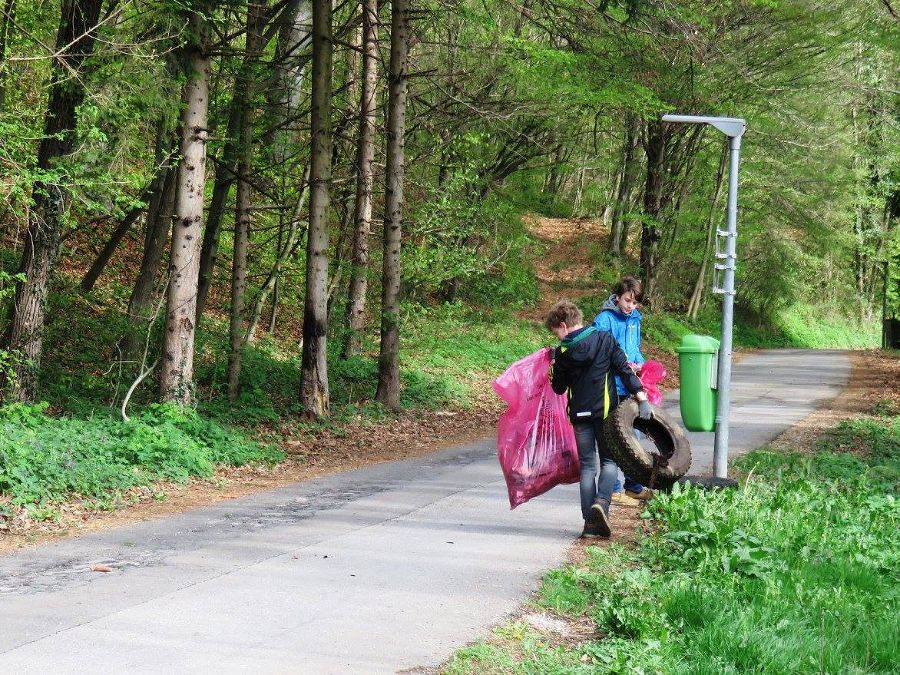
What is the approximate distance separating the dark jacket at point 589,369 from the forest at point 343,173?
16.3 ft

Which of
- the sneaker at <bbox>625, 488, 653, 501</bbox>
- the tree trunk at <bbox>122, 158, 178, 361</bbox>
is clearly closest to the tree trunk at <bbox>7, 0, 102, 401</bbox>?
the tree trunk at <bbox>122, 158, 178, 361</bbox>

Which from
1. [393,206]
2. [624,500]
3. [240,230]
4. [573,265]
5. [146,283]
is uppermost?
[573,265]

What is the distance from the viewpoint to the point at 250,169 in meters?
17.1

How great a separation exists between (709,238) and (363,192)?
67.2ft

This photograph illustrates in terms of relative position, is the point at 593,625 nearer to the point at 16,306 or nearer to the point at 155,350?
the point at 16,306

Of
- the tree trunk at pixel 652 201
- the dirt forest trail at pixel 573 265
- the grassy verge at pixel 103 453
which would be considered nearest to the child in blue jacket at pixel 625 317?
the grassy verge at pixel 103 453

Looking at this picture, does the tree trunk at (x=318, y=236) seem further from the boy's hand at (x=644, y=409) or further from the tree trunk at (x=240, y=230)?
the boy's hand at (x=644, y=409)

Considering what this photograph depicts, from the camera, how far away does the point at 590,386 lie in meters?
7.79

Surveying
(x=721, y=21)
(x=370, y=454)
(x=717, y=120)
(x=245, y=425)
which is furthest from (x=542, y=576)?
(x=721, y=21)

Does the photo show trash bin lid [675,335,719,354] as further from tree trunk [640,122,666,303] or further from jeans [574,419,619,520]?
tree trunk [640,122,666,303]

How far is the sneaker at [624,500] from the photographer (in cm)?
930

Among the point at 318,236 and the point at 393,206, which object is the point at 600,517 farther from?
the point at 393,206

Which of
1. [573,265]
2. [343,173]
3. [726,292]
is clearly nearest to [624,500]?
[726,292]

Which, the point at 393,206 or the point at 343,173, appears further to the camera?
the point at 343,173
